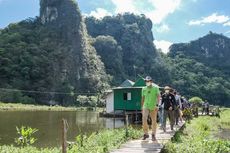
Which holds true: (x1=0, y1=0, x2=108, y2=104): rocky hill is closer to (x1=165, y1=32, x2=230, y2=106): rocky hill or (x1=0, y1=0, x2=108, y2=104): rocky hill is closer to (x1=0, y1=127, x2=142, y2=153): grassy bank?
(x1=165, y1=32, x2=230, y2=106): rocky hill

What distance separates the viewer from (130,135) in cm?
1330

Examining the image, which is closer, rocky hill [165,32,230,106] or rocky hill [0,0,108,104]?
rocky hill [0,0,108,104]

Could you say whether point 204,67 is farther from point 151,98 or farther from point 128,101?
point 151,98

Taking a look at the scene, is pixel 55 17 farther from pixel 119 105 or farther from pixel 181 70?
pixel 119 105

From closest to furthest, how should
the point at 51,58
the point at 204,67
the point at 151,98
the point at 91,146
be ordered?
1. the point at 151,98
2. the point at 91,146
3. the point at 51,58
4. the point at 204,67

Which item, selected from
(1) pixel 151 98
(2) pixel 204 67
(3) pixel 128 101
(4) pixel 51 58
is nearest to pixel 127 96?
(3) pixel 128 101

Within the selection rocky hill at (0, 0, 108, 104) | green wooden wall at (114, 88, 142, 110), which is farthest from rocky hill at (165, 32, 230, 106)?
green wooden wall at (114, 88, 142, 110)

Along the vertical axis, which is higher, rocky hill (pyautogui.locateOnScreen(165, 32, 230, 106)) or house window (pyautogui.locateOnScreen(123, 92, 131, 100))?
rocky hill (pyautogui.locateOnScreen(165, 32, 230, 106))

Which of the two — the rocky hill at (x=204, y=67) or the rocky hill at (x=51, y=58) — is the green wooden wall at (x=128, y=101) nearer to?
the rocky hill at (x=51, y=58)

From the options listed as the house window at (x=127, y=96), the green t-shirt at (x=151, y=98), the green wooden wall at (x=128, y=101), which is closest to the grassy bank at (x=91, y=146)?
the green t-shirt at (x=151, y=98)

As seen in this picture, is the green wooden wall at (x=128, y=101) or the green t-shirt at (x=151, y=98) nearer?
the green t-shirt at (x=151, y=98)

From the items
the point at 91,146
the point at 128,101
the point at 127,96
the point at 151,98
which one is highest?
the point at 127,96

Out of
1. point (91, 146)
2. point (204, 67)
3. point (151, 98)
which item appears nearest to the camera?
point (151, 98)

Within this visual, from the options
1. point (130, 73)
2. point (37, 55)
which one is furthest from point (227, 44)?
point (37, 55)
